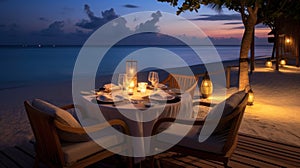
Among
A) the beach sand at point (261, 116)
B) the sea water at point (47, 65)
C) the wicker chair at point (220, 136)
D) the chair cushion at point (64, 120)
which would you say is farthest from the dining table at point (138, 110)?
the sea water at point (47, 65)

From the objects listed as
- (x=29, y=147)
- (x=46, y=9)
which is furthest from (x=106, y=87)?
(x=46, y=9)

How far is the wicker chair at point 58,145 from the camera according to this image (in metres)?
2.13

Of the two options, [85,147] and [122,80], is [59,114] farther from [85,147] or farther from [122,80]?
[122,80]

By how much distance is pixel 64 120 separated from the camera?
7.23ft

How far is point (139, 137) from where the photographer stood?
2.74 m

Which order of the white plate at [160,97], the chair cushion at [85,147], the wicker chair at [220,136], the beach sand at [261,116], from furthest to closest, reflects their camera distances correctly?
the beach sand at [261,116]
the white plate at [160,97]
the wicker chair at [220,136]
the chair cushion at [85,147]

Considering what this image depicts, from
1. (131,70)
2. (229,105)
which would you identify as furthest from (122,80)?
(229,105)

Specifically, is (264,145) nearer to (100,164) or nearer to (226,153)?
(226,153)

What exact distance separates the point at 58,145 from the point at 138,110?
2.77ft

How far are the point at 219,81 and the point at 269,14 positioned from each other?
12.8ft

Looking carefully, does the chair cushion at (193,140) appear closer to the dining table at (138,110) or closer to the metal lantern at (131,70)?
the dining table at (138,110)

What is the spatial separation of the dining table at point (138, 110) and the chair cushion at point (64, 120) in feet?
1.49

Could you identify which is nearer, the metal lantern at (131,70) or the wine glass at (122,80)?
the wine glass at (122,80)

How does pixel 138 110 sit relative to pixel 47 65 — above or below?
above
